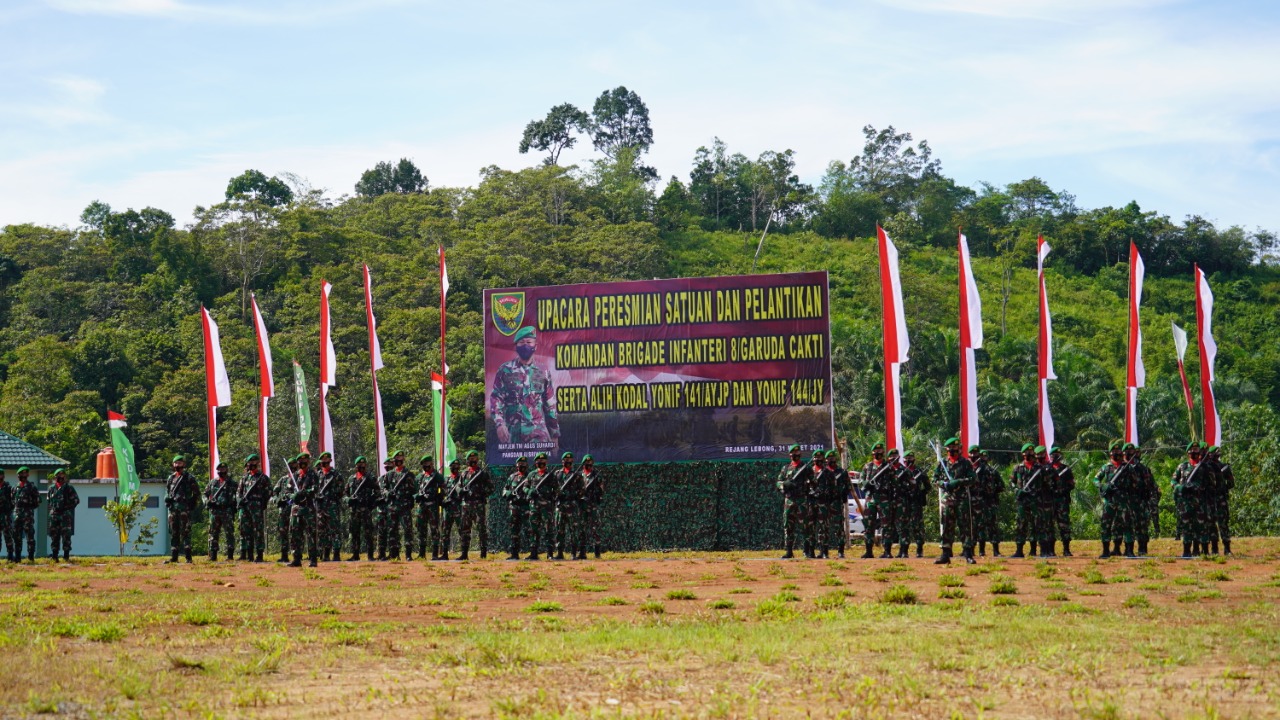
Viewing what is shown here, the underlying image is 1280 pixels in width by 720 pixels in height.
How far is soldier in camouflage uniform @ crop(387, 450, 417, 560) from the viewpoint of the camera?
76.9 feet

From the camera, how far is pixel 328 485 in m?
21.5

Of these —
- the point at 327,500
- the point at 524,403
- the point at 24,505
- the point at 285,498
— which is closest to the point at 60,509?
the point at 24,505

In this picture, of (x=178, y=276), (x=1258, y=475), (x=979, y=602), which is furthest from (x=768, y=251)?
(x=979, y=602)

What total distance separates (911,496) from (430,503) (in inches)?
329

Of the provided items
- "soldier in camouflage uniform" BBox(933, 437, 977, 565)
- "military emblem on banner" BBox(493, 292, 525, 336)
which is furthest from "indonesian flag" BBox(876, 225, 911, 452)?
"military emblem on banner" BBox(493, 292, 525, 336)

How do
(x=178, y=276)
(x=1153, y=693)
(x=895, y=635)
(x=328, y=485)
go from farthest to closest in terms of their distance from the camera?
1. (x=178, y=276)
2. (x=328, y=485)
3. (x=895, y=635)
4. (x=1153, y=693)

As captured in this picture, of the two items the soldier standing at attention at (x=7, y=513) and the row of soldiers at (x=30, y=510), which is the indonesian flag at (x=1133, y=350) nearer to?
the row of soldiers at (x=30, y=510)

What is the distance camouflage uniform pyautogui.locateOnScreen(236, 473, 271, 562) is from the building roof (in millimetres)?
13798

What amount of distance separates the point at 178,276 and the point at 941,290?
38229 millimetres

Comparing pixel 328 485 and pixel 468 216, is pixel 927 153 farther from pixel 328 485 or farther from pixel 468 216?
pixel 328 485

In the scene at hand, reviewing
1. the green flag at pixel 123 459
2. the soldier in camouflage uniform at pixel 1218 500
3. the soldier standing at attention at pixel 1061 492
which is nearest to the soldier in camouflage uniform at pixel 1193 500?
the soldier in camouflage uniform at pixel 1218 500

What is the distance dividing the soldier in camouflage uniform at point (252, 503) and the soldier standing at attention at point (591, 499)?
5327mm

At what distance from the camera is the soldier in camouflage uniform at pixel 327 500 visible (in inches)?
847

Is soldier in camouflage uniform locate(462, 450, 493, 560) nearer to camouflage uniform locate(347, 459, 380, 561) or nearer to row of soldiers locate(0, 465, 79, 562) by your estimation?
camouflage uniform locate(347, 459, 380, 561)
